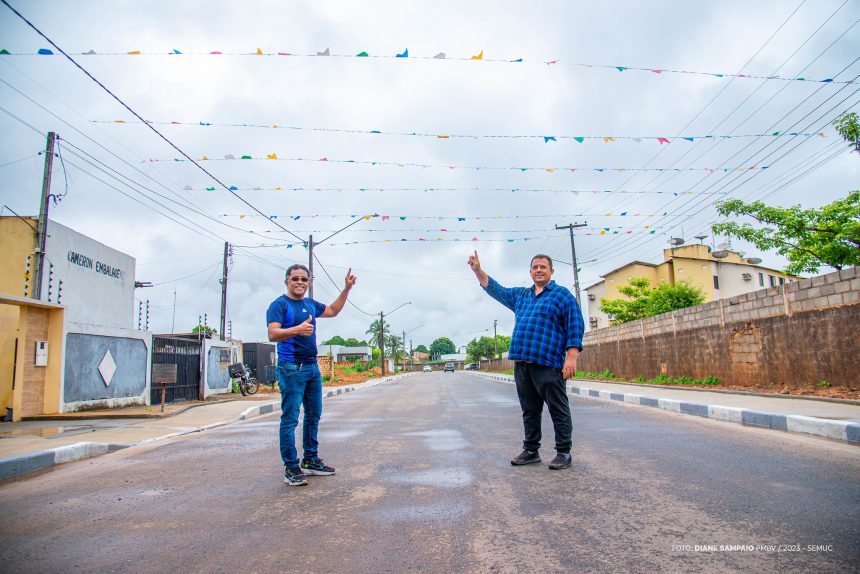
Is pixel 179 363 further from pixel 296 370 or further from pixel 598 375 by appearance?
pixel 598 375

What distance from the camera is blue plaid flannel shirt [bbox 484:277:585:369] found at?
4.44 metres

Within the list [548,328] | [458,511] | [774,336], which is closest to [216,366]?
[774,336]

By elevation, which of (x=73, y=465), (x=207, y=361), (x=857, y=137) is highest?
(x=857, y=137)

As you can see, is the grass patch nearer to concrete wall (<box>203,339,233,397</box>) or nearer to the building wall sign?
A: concrete wall (<box>203,339,233,397</box>)

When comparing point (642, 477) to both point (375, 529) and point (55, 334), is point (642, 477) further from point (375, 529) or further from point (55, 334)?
point (55, 334)

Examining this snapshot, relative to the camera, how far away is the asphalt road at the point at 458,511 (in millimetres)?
2346

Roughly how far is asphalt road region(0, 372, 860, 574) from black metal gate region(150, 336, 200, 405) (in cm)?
1060

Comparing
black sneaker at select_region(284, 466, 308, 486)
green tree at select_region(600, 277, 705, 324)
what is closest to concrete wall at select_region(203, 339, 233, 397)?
black sneaker at select_region(284, 466, 308, 486)

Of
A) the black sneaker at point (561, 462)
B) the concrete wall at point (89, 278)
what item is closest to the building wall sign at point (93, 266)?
the concrete wall at point (89, 278)

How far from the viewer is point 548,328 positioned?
14.7 feet

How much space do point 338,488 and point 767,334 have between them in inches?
396

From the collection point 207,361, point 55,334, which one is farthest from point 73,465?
point 207,361

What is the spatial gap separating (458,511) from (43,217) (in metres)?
13.4

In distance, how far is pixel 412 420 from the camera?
8328 millimetres
